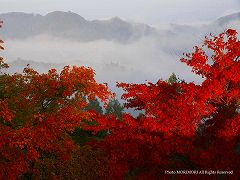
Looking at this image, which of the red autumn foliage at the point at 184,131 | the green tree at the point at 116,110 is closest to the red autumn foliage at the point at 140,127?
the red autumn foliage at the point at 184,131

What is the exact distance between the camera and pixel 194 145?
18.7 meters

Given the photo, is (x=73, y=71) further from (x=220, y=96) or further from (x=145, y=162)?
(x=220, y=96)

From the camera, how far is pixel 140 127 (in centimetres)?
1856

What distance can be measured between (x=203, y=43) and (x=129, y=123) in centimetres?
612

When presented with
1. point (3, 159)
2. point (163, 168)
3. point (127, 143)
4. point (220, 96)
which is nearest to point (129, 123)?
point (127, 143)

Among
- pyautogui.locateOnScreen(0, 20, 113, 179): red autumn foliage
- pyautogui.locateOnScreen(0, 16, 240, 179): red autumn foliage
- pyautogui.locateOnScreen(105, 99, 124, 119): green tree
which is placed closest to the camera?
pyautogui.locateOnScreen(0, 16, 240, 179): red autumn foliage

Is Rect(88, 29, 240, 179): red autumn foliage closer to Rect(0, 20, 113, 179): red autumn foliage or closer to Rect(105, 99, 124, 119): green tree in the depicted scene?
Rect(0, 20, 113, 179): red autumn foliage

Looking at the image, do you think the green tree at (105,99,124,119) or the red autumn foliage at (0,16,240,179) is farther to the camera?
the green tree at (105,99,124,119)

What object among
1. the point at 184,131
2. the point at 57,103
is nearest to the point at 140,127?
the point at 184,131

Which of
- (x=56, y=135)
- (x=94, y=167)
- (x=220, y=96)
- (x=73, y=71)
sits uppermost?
(x=73, y=71)

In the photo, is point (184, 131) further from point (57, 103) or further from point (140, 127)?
point (57, 103)

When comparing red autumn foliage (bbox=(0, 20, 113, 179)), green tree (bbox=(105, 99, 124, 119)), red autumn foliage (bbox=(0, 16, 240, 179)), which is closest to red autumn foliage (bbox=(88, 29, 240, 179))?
red autumn foliage (bbox=(0, 16, 240, 179))

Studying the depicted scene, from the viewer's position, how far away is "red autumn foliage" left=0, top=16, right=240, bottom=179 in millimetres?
16781

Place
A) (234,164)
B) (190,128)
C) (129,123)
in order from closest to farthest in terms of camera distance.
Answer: (234,164) → (190,128) → (129,123)
